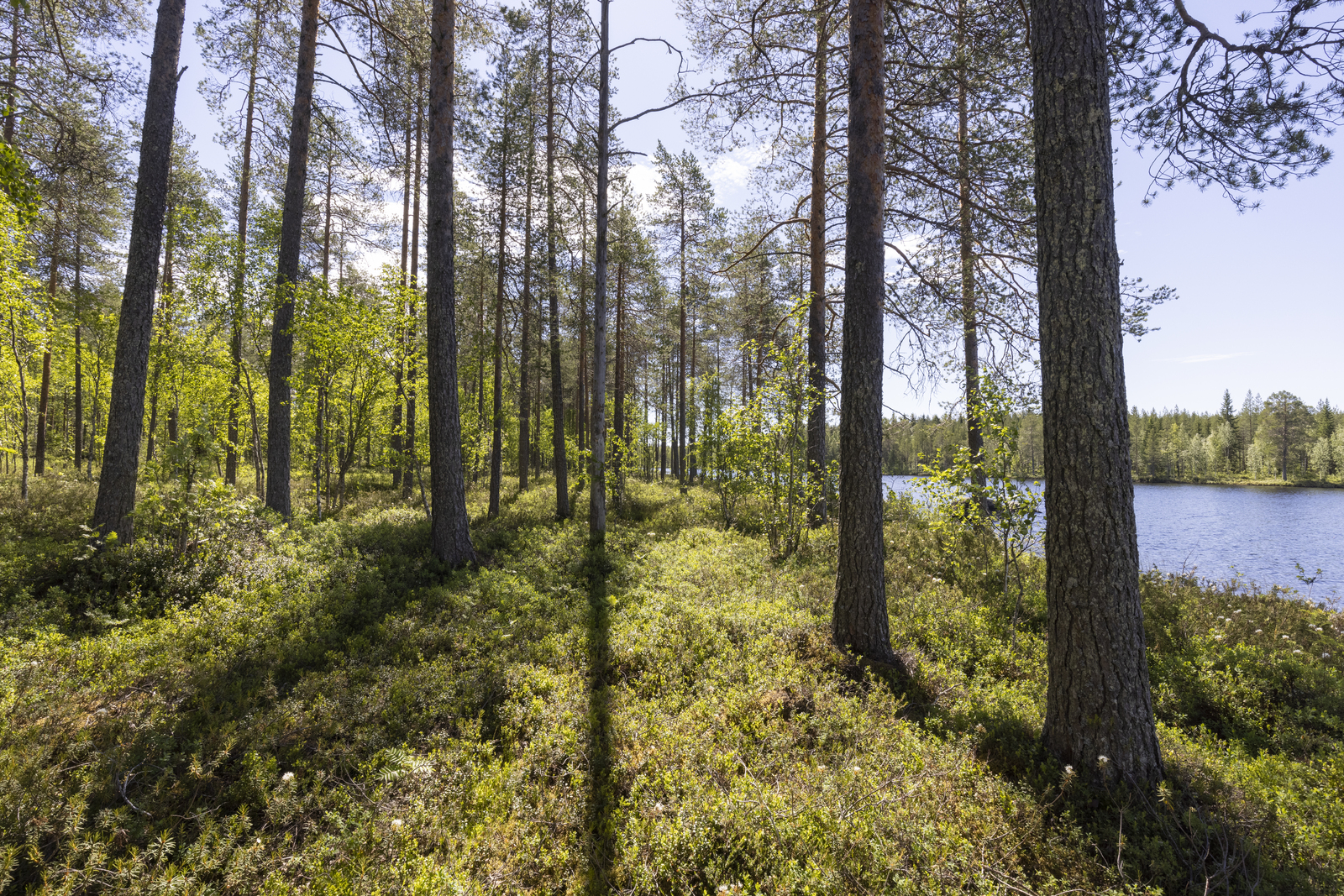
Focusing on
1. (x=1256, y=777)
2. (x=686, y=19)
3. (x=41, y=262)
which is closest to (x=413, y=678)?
(x=1256, y=777)

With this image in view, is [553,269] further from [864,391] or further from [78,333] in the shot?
[78,333]

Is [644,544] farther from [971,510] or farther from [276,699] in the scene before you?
[276,699]

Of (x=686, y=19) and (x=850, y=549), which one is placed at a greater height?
(x=686, y=19)

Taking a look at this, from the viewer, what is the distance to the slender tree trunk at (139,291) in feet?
21.2

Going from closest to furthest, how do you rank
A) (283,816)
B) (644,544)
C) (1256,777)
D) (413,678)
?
1. (283,816)
2. (1256,777)
3. (413,678)
4. (644,544)

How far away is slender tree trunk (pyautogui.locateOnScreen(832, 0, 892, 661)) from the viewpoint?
5176mm

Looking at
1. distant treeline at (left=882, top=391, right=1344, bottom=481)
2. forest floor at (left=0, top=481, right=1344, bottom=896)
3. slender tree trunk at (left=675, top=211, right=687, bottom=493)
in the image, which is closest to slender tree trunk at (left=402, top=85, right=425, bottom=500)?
forest floor at (left=0, top=481, right=1344, bottom=896)

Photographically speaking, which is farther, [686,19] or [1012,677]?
[686,19]

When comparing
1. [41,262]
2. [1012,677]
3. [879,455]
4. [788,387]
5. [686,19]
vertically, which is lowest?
[1012,677]

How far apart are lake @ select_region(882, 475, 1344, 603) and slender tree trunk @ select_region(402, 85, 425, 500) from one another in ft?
33.7

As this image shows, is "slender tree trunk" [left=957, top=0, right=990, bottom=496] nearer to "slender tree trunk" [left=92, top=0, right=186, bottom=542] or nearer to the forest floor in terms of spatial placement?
the forest floor

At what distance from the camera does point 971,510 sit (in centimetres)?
701

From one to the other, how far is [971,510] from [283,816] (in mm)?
7937

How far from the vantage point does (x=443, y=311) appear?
7.69 meters
